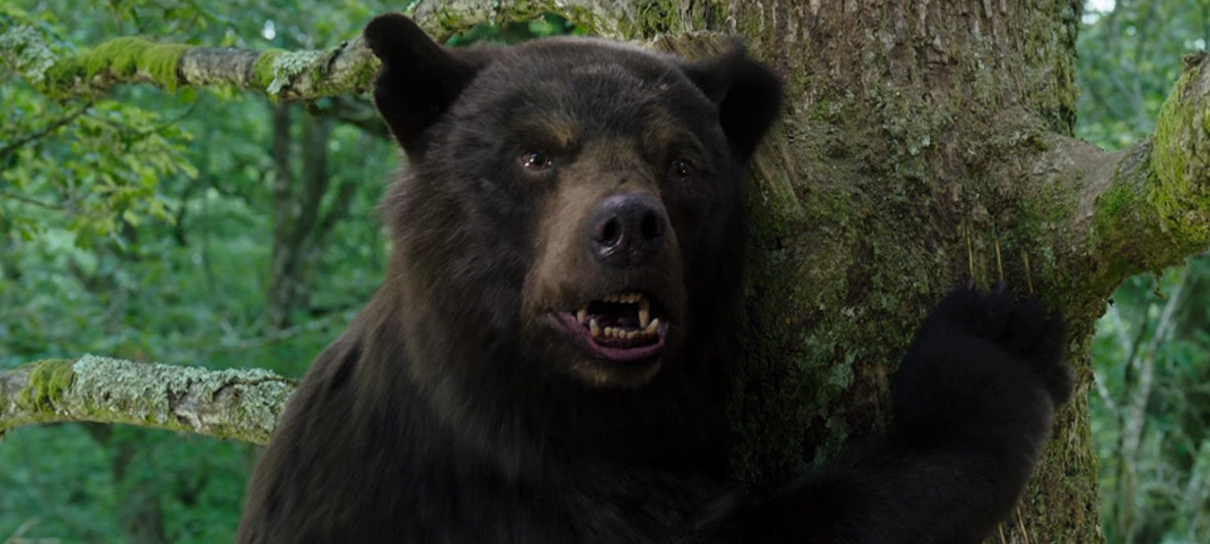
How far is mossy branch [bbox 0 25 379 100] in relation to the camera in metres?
4.58

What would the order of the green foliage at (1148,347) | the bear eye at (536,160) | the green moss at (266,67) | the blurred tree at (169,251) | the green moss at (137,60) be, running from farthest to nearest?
1. the green foliage at (1148,347)
2. the blurred tree at (169,251)
3. the green moss at (137,60)
4. the green moss at (266,67)
5. the bear eye at (536,160)

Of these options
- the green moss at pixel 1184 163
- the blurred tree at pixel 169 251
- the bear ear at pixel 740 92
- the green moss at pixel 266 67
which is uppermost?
the green moss at pixel 1184 163

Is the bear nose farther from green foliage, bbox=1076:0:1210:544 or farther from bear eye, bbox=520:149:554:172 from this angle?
green foliage, bbox=1076:0:1210:544

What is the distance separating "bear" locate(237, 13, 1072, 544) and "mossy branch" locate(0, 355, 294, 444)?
3.17 feet

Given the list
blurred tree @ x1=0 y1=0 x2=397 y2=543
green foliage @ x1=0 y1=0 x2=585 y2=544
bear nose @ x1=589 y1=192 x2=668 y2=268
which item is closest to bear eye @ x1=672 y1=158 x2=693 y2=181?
bear nose @ x1=589 y1=192 x2=668 y2=268

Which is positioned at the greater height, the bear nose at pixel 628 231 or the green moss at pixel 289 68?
the bear nose at pixel 628 231

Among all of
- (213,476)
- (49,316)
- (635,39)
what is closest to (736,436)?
(635,39)

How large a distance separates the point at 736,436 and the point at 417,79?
123 centimetres

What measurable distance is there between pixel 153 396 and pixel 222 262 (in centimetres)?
1562

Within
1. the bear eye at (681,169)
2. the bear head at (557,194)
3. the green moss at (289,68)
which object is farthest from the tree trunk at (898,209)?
the green moss at (289,68)

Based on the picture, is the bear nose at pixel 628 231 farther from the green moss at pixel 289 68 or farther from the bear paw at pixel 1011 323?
the green moss at pixel 289 68

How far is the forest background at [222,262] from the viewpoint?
7.01 meters

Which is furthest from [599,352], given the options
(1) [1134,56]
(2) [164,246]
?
(2) [164,246]

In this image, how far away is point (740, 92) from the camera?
304cm
